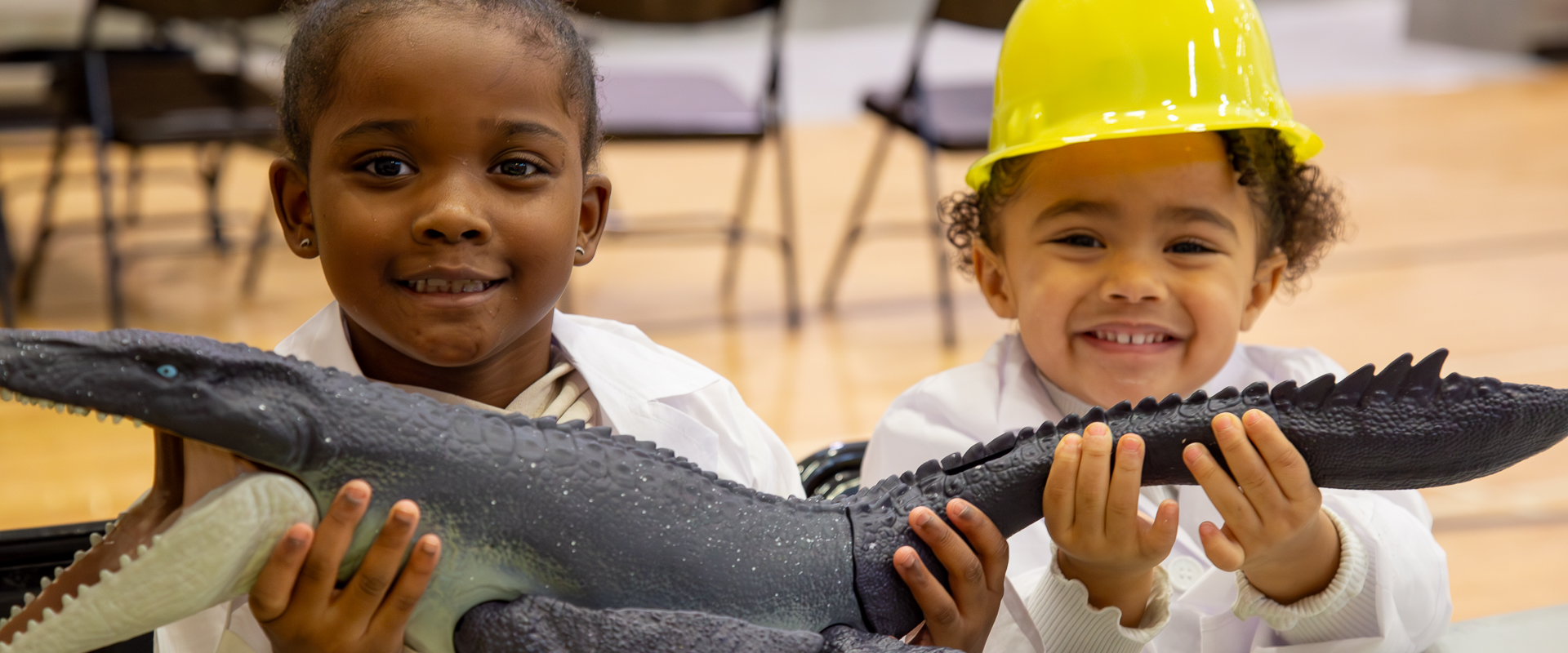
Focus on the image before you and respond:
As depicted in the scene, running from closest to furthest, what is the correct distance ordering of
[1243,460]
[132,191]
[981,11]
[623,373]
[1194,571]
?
1. [1243,460]
2. [623,373]
3. [1194,571]
4. [981,11]
5. [132,191]

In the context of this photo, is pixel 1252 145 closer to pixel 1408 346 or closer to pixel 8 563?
pixel 8 563

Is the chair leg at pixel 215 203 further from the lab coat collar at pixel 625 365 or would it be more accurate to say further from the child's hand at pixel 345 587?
the child's hand at pixel 345 587

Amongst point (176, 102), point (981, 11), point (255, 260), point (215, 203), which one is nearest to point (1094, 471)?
point (981, 11)

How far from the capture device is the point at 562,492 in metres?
0.64

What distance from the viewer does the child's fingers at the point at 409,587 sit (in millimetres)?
608

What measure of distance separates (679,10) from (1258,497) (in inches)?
90.5

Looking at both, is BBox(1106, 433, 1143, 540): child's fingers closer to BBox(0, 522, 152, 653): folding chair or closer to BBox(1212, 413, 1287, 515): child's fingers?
BBox(1212, 413, 1287, 515): child's fingers

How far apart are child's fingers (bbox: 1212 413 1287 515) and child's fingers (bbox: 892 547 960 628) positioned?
178mm

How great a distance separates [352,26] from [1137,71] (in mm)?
567

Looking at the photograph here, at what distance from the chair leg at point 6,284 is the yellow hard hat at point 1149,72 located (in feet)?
7.83

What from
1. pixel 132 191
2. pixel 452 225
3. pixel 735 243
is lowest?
pixel 132 191

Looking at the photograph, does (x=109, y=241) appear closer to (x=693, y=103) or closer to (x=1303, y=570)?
(x=693, y=103)

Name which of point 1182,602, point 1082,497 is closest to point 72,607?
point 1082,497

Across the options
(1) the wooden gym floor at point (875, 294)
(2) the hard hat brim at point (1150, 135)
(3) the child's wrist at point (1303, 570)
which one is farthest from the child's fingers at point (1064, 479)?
(1) the wooden gym floor at point (875, 294)
